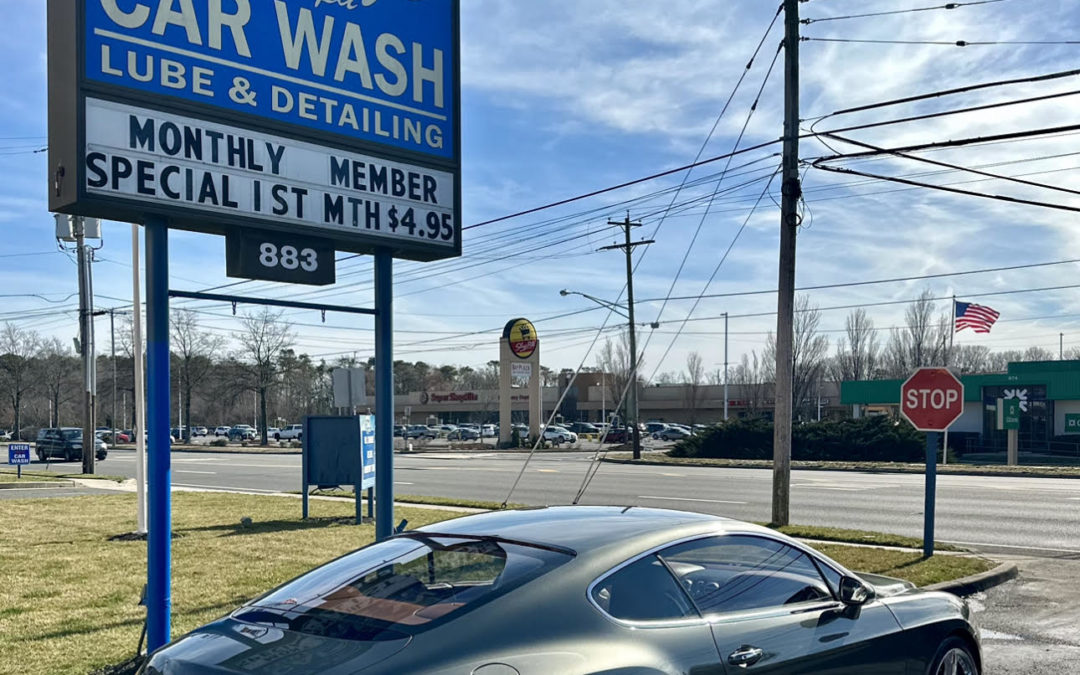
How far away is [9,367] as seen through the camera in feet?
266

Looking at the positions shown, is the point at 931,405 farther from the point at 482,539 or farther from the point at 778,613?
the point at 482,539

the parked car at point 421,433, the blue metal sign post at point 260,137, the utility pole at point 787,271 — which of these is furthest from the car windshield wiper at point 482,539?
the parked car at point 421,433

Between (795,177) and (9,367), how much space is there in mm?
82907

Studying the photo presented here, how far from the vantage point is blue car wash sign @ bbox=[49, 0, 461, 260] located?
6.34 metres

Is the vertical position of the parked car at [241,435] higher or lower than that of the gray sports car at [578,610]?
lower

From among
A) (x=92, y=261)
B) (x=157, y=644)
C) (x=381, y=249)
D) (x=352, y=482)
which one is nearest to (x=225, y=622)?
(x=157, y=644)

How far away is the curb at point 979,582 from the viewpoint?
913 centimetres

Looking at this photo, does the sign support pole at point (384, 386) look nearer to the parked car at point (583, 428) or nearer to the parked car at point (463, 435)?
the parked car at point (463, 435)

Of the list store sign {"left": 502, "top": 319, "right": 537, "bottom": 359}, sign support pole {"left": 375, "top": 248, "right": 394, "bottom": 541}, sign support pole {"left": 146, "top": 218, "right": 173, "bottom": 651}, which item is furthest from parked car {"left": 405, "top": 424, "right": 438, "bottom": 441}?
sign support pole {"left": 146, "top": 218, "right": 173, "bottom": 651}

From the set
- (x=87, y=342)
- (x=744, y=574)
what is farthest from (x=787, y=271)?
(x=87, y=342)

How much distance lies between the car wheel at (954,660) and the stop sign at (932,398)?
5749mm

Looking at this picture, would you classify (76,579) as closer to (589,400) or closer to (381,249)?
(381,249)

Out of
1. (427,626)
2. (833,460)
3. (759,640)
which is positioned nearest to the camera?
(427,626)

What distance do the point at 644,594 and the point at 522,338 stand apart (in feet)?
165
